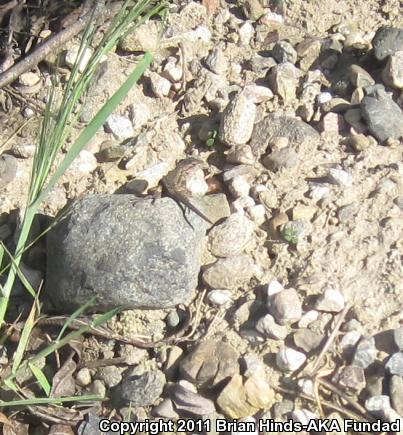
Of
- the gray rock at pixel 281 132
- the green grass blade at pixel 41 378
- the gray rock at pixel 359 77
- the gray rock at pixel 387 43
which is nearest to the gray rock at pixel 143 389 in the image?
the green grass blade at pixel 41 378

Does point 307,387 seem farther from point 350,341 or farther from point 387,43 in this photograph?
point 387,43

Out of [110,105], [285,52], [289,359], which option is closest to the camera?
[110,105]

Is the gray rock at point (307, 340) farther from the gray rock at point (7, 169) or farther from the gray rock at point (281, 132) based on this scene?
the gray rock at point (7, 169)

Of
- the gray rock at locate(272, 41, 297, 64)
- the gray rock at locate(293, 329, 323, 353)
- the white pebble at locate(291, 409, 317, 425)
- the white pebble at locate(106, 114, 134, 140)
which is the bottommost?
the white pebble at locate(291, 409, 317, 425)

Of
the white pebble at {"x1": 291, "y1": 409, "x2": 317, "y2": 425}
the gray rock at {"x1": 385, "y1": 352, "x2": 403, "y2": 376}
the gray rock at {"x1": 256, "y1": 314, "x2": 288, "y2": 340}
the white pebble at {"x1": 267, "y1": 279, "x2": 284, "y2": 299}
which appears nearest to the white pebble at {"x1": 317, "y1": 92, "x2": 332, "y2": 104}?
the white pebble at {"x1": 267, "y1": 279, "x2": 284, "y2": 299}

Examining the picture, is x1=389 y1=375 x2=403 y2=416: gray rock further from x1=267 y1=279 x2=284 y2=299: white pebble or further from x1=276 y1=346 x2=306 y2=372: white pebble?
x1=267 y1=279 x2=284 y2=299: white pebble

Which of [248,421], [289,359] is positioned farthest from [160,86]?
[248,421]
